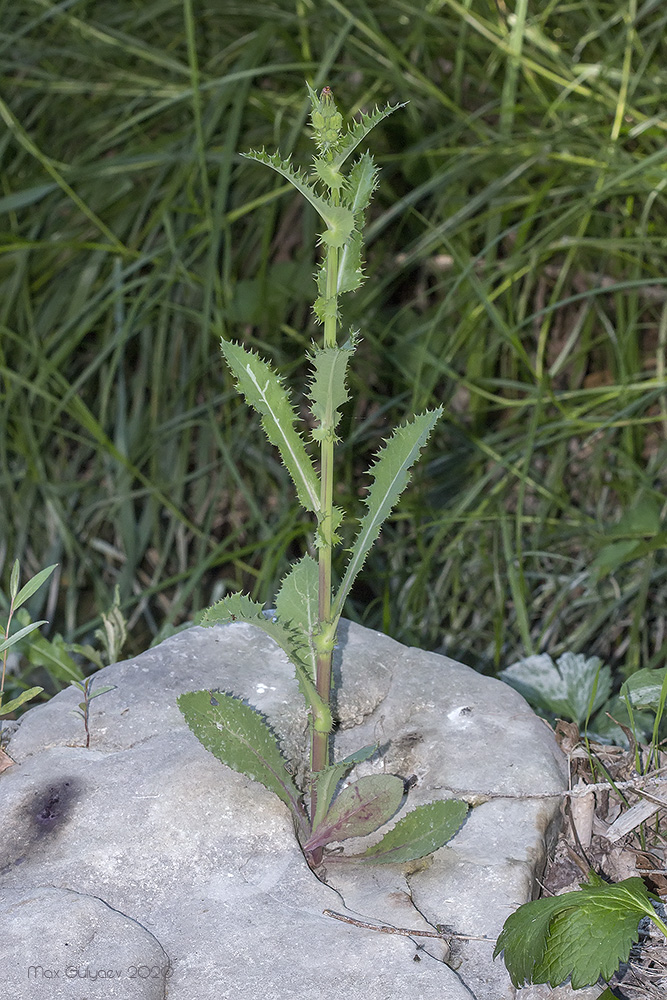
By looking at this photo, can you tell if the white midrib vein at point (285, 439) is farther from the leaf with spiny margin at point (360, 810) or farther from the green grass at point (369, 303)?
the green grass at point (369, 303)

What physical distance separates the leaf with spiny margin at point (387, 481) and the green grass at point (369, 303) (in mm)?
1052

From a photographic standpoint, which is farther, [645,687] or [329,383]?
[645,687]

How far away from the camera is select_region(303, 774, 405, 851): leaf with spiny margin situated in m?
0.98

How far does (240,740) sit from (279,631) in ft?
0.38

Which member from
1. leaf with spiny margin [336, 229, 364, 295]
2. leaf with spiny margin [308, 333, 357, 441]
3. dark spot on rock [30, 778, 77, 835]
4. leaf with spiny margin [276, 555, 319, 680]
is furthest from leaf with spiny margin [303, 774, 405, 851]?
leaf with spiny margin [336, 229, 364, 295]

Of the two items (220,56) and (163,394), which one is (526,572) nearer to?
(163,394)

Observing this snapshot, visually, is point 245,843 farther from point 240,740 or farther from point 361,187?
point 361,187

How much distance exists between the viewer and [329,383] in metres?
0.89

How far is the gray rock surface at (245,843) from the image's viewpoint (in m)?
0.83

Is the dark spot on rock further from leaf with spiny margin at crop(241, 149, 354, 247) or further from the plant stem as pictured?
leaf with spiny margin at crop(241, 149, 354, 247)

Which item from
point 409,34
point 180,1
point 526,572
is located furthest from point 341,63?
Result: point 526,572

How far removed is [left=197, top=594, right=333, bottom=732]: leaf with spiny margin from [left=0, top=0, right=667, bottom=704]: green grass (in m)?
1.04

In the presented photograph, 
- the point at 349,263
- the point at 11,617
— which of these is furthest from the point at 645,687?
the point at 11,617

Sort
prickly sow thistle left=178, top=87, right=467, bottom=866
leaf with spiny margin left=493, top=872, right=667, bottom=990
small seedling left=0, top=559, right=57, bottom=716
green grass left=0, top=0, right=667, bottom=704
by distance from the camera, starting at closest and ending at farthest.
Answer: leaf with spiny margin left=493, top=872, right=667, bottom=990 < prickly sow thistle left=178, top=87, right=467, bottom=866 < small seedling left=0, top=559, right=57, bottom=716 < green grass left=0, top=0, right=667, bottom=704
